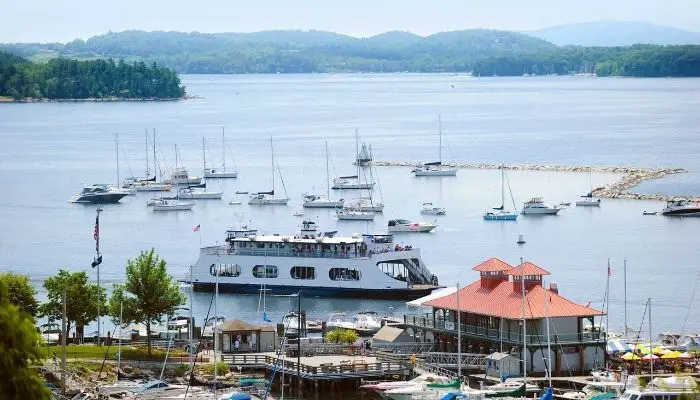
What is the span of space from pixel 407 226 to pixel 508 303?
50197 mm

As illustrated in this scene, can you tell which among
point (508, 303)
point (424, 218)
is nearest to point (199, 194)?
point (424, 218)

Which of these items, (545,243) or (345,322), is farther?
(545,243)

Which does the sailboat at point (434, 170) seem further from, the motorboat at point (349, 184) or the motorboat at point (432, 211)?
the motorboat at point (432, 211)

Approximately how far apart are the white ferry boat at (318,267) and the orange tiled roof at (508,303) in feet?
64.5

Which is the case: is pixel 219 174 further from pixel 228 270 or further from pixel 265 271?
pixel 265 271

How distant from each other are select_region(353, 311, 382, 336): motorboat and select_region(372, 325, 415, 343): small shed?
4.87 meters

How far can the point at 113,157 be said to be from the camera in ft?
565

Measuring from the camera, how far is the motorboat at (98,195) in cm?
12181

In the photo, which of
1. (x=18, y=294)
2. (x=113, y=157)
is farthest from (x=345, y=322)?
(x=113, y=157)

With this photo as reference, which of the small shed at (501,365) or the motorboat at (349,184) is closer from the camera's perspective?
the small shed at (501,365)

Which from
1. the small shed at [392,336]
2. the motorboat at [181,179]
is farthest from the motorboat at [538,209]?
the small shed at [392,336]

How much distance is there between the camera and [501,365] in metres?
46.6

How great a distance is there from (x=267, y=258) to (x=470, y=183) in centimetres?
6284

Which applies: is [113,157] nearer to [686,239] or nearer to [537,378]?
[686,239]
